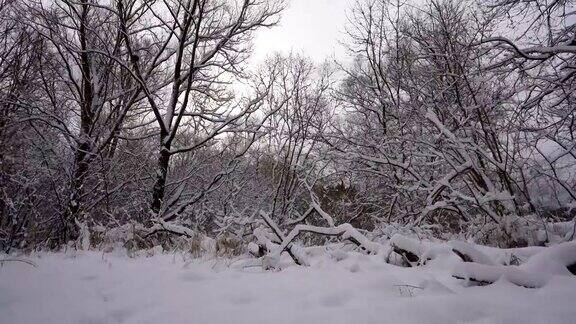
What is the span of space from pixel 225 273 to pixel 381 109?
8.05 metres

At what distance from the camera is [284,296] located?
77.4 inches

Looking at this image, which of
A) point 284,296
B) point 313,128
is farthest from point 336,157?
point 284,296

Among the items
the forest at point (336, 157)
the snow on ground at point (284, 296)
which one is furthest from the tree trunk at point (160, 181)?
the snow on ground at point (284, 296)

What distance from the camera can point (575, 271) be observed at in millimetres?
1903

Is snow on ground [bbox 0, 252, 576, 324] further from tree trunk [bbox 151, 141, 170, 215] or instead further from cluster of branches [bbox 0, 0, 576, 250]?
tree trunk [bbox 151, 141, 170, 215]

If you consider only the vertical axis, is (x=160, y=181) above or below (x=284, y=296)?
above

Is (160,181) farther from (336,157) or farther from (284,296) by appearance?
(284,296)

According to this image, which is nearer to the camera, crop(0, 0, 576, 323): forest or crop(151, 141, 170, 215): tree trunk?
crop(0, 0, 576, 323): forest

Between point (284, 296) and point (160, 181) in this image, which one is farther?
point (160, 181)

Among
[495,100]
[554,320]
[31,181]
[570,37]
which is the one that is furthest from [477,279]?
[31,181]

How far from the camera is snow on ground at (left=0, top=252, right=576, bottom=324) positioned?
4.93 feet

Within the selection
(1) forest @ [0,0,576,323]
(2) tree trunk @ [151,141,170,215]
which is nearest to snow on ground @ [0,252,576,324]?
(1) forest @ [0,0,576,323]

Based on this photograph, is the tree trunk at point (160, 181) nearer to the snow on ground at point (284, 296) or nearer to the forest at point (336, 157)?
the forest at point (336, 157)

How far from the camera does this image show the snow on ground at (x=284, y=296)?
150 centimetres
